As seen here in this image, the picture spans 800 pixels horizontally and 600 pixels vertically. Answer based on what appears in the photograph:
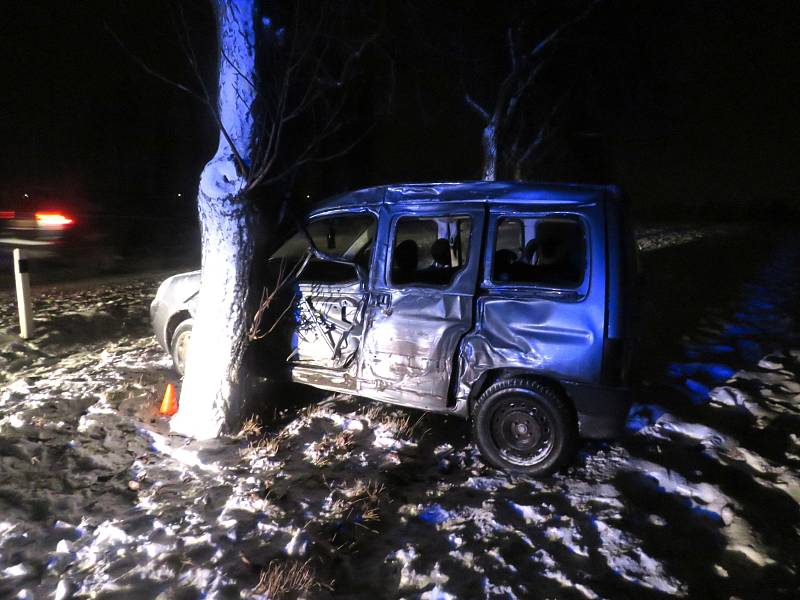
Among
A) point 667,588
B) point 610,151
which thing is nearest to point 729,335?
point 667,588

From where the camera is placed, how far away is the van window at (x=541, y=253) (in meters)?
3.92

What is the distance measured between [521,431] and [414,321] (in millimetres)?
1147

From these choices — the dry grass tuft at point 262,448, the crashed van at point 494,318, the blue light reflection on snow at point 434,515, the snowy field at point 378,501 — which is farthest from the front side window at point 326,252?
the blue light reflection on snow at point 434,515

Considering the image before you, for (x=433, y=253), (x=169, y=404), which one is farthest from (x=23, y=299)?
(x=433, y=253)

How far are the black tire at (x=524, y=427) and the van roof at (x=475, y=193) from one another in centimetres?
133

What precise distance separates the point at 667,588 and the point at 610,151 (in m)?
21.5

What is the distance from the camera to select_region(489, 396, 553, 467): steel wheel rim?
3943 millimetres

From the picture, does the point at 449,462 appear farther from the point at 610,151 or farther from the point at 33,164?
the point at 33,164

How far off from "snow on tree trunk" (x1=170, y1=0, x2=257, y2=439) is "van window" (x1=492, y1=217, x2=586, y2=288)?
6.79 feet

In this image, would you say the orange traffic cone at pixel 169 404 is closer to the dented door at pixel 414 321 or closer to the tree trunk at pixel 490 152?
the dented door at pixel 414 321

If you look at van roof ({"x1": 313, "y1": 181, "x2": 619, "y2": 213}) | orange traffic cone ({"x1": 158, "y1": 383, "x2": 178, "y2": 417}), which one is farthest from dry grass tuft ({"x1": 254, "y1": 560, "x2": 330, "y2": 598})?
van roof ({"x1": 313, "y1": 181, "x2": 619, "y2": 213})

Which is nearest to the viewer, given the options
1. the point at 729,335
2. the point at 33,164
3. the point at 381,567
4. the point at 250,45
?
the point at 381,567

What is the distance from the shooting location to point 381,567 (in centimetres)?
299

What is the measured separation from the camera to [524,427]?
158 inches
